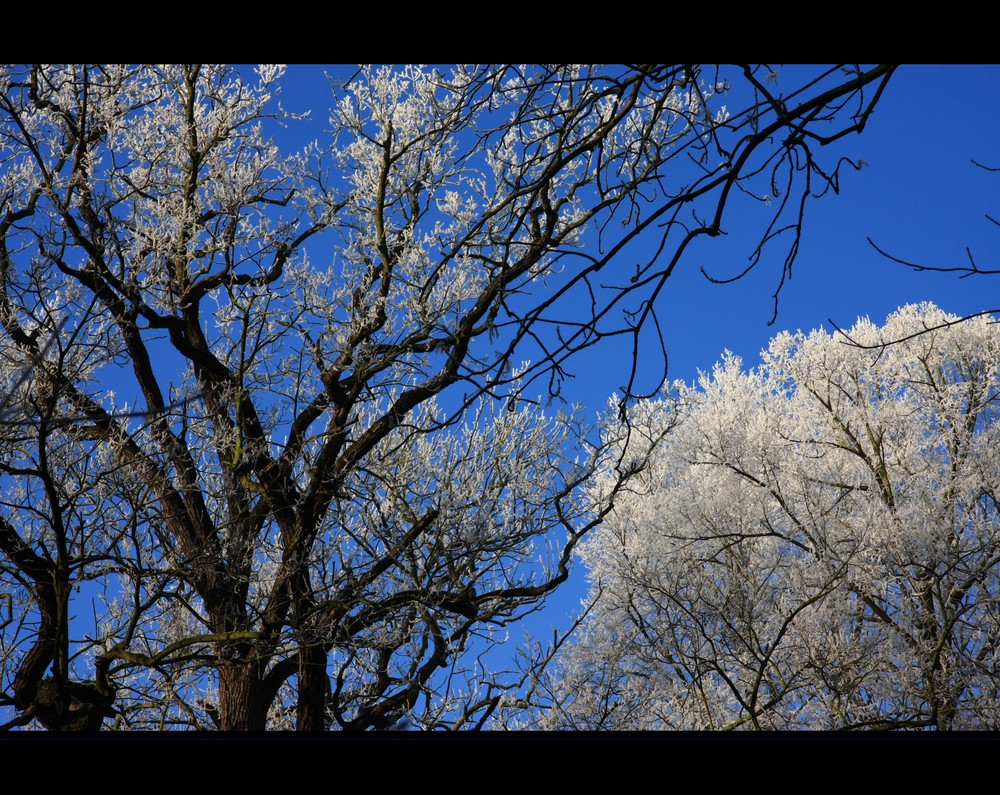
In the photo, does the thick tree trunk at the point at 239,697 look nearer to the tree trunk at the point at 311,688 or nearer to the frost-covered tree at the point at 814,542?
the tree trunk at the point at 311,688

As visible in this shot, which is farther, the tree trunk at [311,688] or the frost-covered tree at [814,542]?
the frost-covered tree at [814,542]

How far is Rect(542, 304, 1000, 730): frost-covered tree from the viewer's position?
706 centimetres

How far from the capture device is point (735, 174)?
1658 mm

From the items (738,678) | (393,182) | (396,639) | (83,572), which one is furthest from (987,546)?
(83,572)

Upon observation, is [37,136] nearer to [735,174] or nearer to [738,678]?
[735,174]

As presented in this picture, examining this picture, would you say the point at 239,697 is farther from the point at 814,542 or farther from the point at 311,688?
the point at 814,542

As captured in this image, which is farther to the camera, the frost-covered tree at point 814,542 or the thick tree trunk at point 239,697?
the frost-covered tree at point 814,542

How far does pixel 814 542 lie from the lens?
23.8 feet

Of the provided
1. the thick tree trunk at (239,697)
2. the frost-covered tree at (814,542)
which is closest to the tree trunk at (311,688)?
the thick tree trunk at (239,697)

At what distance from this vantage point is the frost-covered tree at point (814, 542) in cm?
706

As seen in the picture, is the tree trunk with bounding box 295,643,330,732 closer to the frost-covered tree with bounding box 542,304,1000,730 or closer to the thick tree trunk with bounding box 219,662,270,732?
the thick tree trunk with bounding box 219,662,270,732

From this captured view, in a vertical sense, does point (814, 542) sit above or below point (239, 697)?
above

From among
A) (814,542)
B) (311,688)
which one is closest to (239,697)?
(311,688)
